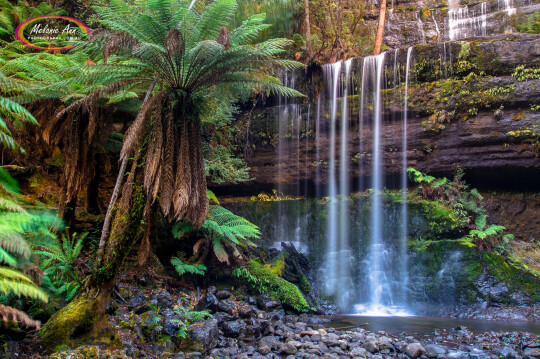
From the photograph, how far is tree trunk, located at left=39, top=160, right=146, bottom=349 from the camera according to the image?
A: 345 centimetres

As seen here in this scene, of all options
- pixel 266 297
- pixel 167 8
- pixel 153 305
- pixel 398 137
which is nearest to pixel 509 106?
pixel 398 137

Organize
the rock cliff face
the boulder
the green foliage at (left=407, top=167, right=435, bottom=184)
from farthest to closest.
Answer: the green foliage at (left=407, top=167, right=435, bottom=184), the rock cliff face, the boulder

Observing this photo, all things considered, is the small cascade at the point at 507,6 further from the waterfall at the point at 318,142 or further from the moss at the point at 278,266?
the moss at the point at 278,266

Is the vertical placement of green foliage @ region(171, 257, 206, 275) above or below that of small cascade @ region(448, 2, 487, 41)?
below

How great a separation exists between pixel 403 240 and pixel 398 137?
11.6ft

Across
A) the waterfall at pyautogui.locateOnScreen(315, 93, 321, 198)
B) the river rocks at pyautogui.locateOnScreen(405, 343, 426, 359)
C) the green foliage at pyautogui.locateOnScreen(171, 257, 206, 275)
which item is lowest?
the river rocks at pyautogui.locateOnScreen(405, 343, 426, 359)

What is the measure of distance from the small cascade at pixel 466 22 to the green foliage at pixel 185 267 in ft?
52.1

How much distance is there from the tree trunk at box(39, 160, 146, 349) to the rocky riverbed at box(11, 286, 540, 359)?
0.57 feet

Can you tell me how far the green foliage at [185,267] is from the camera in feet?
19.1

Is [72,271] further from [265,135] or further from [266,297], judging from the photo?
[265,135]

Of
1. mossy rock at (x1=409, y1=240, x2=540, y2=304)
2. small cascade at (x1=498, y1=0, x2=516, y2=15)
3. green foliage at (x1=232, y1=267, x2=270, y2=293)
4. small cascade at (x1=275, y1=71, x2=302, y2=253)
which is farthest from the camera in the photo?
small cascade at (x1=498, y1=0, x2=516, y2=15)

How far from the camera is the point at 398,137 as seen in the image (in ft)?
36.3

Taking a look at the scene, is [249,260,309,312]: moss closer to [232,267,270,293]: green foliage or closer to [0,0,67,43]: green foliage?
[232,267,270,293]: green foliage

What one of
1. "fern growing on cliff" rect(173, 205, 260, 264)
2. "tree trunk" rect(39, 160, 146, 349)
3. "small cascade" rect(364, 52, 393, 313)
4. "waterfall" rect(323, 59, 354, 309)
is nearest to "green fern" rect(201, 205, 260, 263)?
"fern growing on cliff" rect(173, 205, 260, 264)
